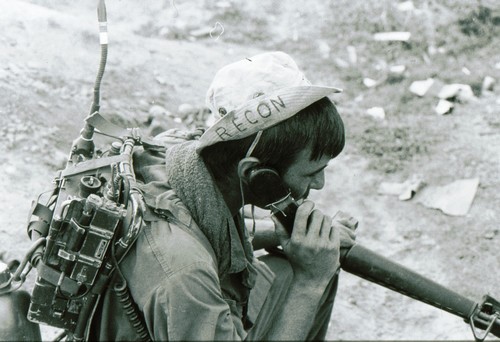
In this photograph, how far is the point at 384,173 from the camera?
253 inches

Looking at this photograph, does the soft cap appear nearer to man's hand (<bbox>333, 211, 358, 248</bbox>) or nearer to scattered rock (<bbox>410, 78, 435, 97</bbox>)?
man's hand (<bbox>333, 211, 358, 248</bbox>)

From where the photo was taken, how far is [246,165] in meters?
2.63

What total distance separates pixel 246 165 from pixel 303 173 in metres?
0.28

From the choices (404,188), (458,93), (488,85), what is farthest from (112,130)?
(488,85)

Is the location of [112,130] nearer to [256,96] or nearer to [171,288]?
[256,96]

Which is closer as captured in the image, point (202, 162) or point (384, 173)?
point (202, 162)

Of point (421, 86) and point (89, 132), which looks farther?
point (421, 86)

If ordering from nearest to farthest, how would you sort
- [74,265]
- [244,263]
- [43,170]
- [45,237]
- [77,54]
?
[74,265] < [45,237] < [244,263] < [43,170] < [77,54]

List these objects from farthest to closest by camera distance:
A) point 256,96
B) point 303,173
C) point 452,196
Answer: point 452,196 → point 256,96 → point 303,173

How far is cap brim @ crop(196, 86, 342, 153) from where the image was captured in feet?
8.52

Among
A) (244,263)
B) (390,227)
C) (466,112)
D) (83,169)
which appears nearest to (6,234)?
(83,169)

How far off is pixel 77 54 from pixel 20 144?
1678 mm

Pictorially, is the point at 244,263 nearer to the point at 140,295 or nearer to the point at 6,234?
the point at 140,295

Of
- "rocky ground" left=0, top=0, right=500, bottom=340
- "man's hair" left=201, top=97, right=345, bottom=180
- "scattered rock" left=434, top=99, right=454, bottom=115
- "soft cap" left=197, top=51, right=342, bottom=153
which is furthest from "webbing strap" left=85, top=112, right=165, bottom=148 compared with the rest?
"scattered rock" left=434, top=99, right=454, bottom=115
